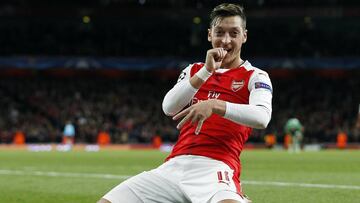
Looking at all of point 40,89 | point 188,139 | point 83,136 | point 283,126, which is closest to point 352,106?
point 283,126

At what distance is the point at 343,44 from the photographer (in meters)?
42.6

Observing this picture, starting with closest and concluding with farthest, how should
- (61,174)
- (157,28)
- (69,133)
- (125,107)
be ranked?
(61,174)
(69,133)
(125,107)
(157,28)

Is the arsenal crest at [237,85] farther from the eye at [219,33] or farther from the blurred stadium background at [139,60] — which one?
the blurred stadium background at [139,60]

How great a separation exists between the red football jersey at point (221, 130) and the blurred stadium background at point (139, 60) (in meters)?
32.6

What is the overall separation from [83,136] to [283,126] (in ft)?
37.5

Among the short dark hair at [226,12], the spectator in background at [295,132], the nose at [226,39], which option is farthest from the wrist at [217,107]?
the spectator in background at [295,132]

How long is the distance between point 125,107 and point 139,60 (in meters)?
3.11

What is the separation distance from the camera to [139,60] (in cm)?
4150

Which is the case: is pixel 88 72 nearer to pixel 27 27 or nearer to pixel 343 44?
pixel 27 27

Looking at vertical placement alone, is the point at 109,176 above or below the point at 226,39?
below

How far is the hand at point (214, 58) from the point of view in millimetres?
4681

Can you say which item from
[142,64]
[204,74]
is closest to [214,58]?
[204,74]

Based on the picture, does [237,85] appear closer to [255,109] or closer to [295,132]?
[255,109]

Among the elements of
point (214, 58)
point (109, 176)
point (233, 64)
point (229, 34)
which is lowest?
point (109, 176)
